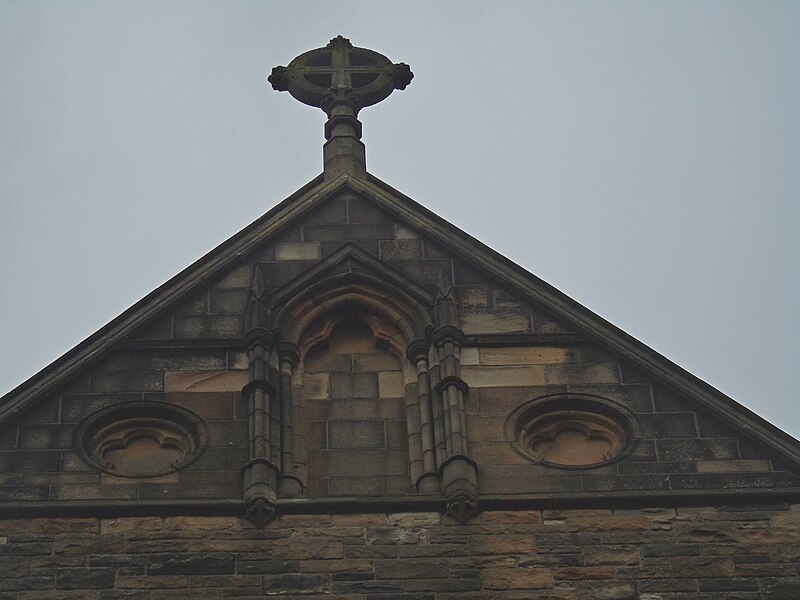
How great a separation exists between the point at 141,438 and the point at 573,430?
343 centimetres

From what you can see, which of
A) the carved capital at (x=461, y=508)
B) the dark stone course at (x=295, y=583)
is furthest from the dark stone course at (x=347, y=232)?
the dark stone course at (x=295, y=583)

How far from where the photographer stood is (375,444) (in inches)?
859

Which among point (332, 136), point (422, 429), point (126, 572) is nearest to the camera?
point (126, 572)

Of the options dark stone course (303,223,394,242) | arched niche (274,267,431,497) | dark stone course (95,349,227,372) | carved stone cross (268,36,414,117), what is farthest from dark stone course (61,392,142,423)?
carved stone cross (268,36,414,117)

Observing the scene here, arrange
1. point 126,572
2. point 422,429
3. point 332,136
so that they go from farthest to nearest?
point 332,136
point 422,429
point 126,572

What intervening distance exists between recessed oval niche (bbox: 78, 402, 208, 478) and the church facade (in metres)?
0.02

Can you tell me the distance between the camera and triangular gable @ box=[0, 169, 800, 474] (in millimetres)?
22000

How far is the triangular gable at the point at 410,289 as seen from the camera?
72.2ft

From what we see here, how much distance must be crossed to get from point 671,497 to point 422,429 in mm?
2072

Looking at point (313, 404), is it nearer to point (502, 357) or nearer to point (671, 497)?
point (502, 357)

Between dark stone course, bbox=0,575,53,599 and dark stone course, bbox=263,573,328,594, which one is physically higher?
dark stone course, bbox=0,575,53,599

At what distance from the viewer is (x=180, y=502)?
20.9m

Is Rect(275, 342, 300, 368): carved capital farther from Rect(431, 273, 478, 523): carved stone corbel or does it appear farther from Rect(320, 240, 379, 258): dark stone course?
Rect(320, 240, 379, 258): dark stone course

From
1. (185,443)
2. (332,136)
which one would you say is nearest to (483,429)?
(185,443)
